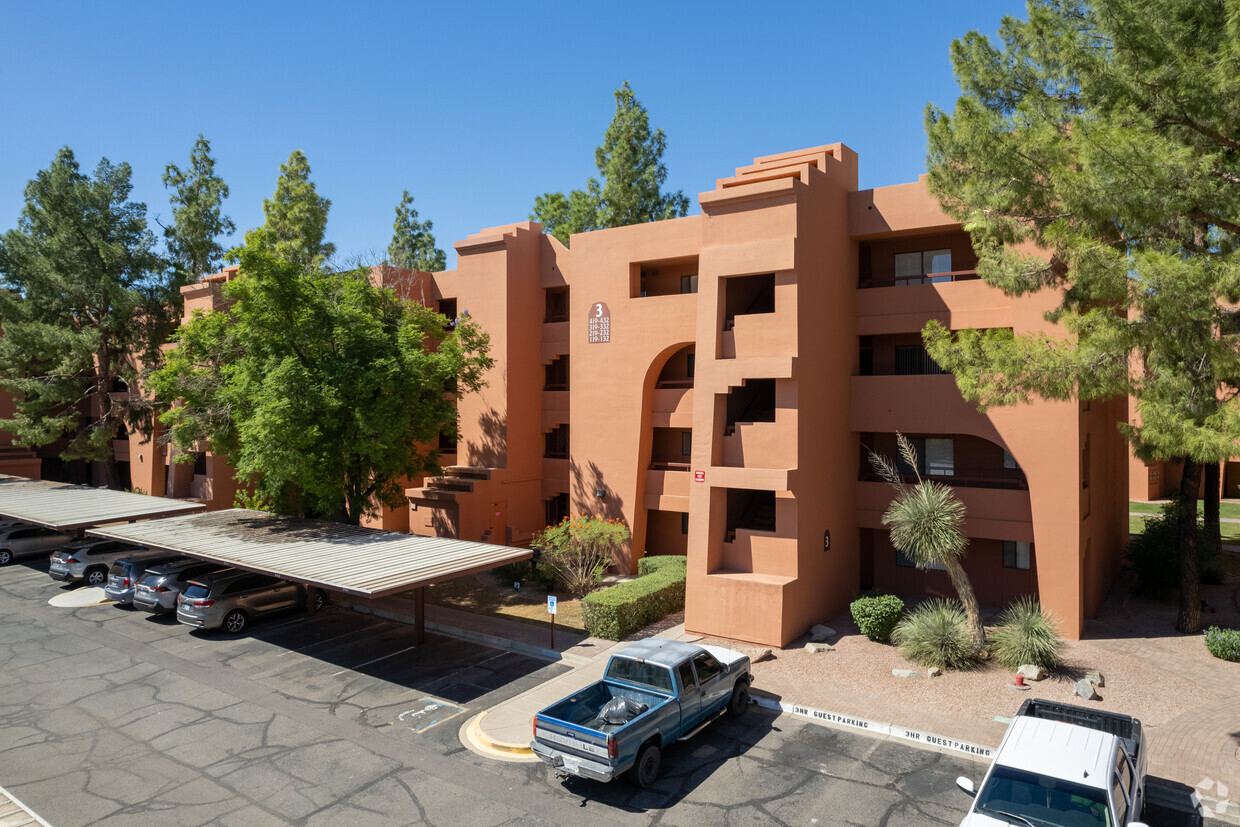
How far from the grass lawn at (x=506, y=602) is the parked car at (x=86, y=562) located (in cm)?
996

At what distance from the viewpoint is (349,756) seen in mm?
12211

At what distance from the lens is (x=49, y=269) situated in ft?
104

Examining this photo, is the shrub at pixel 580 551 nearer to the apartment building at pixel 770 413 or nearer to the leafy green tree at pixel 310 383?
the apartment building at pixel 770 413

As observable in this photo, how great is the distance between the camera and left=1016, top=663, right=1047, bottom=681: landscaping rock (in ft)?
49.4

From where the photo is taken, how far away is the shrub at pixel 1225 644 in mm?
16047

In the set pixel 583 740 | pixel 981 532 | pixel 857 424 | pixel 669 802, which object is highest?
pixel 857 424

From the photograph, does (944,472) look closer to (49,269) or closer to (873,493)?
(873,493)

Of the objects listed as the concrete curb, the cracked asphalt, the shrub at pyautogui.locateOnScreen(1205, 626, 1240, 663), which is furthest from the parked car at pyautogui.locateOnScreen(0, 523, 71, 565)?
the shrub at pyautogui.locateOnScreen(1205, 626, 1240, 663)

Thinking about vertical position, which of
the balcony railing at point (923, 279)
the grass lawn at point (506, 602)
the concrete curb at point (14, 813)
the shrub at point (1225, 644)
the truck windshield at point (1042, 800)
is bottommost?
the concrete curb at point (14, 813)

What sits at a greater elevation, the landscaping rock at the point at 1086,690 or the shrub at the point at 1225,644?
the shrub at the point at 1225,644

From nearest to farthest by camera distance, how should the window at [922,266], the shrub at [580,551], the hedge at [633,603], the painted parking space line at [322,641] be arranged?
the painted parking space line at [322,641]
the hedge at [633,603]
the window at [922,266]
the shrub at [580,551]

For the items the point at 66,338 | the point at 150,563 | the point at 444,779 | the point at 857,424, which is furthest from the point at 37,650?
the point at 857,424

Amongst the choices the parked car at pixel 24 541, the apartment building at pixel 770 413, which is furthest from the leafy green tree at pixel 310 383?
the parked car at pixel 24 541

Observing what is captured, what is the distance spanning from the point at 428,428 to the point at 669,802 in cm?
1484
